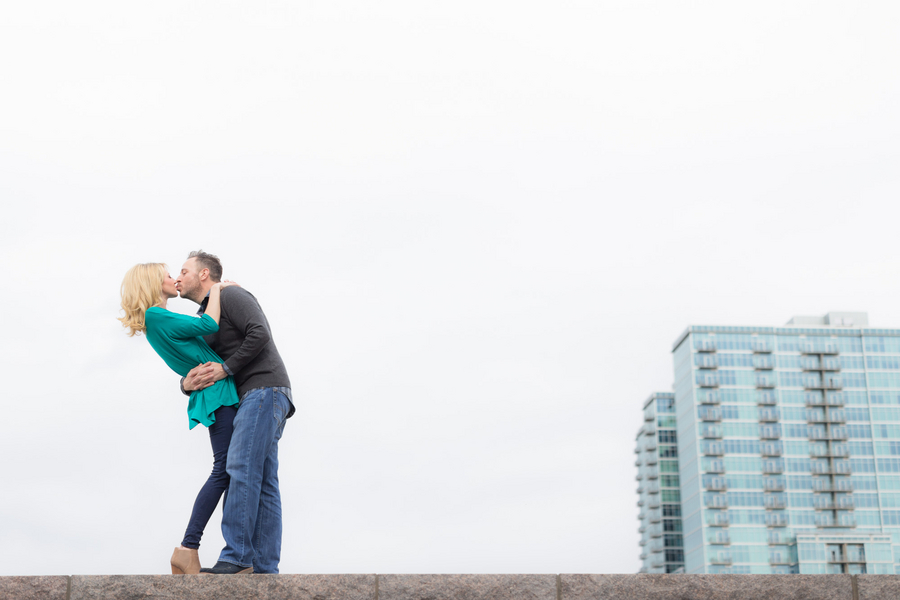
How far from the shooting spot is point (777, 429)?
359 ft

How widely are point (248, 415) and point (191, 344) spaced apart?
74 centimetres

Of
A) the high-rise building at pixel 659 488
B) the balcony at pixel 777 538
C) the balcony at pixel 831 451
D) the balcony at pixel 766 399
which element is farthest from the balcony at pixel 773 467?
the high-rise building at pixel 659 488

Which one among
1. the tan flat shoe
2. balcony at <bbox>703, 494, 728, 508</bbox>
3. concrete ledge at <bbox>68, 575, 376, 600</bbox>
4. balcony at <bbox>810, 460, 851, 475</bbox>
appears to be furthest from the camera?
balcony at <bbox>810, 460, 851, 475</bbox>

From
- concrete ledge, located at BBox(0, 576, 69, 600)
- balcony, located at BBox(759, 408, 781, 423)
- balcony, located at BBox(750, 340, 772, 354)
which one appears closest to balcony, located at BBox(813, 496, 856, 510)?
balcony, located at BBox(759, 408, 781, 423)

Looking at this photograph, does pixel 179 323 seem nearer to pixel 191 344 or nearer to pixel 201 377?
pixel 191 344

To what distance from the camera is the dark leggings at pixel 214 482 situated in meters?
6.37

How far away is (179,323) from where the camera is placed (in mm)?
6637

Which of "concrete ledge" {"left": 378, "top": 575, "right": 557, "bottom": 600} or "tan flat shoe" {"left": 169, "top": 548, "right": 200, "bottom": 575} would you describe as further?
"tan flat shoe" {"left": 169, "top": 548, "right": 200, "bottom": 575}

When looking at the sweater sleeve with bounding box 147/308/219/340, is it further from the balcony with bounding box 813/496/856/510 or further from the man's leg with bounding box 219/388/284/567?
the balcony with bounding box 813/496/856/510

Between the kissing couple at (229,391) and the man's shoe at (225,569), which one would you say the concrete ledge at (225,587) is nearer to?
the man's shoe at (225,569)

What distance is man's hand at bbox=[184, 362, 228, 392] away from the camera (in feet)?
21.9

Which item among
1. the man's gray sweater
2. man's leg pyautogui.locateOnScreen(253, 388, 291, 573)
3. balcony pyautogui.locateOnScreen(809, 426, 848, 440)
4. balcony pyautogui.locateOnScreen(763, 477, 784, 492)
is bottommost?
man's leg pyautogui.locateOnScreen(253, 388, 291, 573)

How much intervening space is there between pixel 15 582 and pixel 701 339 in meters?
111

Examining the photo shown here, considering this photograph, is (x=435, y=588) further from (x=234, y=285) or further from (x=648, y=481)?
(x=648, y=481)
